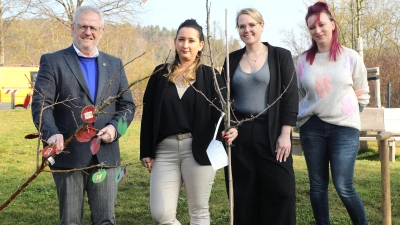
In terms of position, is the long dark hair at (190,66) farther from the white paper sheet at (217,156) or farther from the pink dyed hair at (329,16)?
the pink dyed hair at (329,16)

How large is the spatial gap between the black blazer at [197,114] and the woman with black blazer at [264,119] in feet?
0.92

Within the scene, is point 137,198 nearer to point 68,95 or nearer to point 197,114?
point 197,114

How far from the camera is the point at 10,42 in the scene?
95.6ft

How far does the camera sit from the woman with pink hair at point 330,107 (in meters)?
3.86

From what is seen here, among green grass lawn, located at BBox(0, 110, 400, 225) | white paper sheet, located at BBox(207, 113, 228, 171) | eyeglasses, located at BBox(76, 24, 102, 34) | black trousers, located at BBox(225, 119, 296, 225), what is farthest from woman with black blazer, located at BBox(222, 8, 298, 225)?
green grass lawn, located at BBox(0, 110, 400, 225)

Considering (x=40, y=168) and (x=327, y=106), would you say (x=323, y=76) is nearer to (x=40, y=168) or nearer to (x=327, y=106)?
(x=327, y=106)

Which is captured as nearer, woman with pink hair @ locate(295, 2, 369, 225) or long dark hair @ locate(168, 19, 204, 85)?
long dark hair @ locate(168, 19, 204, 85)

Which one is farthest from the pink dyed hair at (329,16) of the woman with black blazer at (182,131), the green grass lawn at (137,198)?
the green grass lawn at (137,198)

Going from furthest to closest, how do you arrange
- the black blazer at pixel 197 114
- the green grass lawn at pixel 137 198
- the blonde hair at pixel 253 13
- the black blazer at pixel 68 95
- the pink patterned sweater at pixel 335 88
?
1. the green grass lawn at pixel 137 198
2. the pink patterned sweater at pixel 335 88
3. the blonde hair at pixel 253 13
4. the black blazer at pixel 197 114
5. the black blazer at pixel 68 95

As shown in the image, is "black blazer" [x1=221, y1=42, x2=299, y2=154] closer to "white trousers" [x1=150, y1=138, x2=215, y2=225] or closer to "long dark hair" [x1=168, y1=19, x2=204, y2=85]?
"long dark hair" [x1=168, y1=19, x2=204, y2=85]

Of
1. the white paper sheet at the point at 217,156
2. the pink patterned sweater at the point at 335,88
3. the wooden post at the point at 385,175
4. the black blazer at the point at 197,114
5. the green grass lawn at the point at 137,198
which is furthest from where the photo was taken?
the green grass lawn at the point at 137,198

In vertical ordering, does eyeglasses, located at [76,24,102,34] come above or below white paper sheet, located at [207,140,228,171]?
above

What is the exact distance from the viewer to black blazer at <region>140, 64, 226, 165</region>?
3.40 m

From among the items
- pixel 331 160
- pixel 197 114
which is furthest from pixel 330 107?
pixel 197 114
